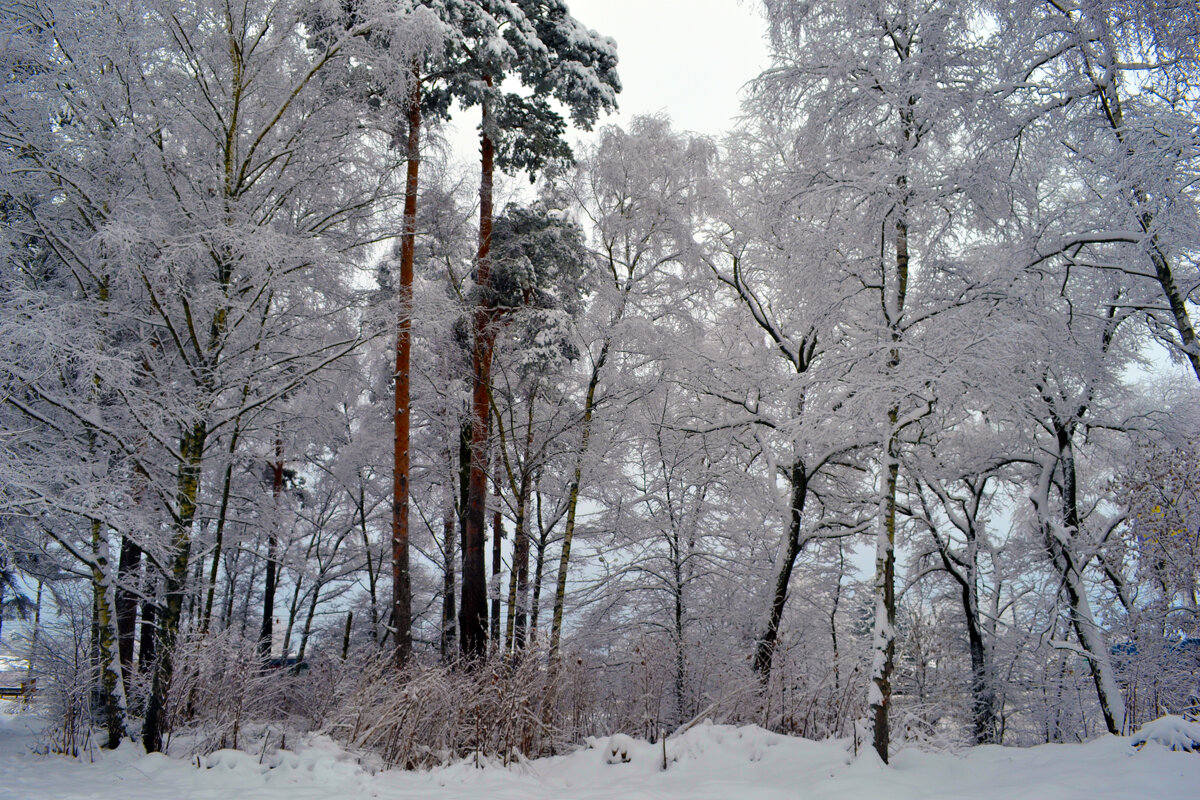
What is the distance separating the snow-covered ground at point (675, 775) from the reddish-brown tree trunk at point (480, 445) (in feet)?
16.3

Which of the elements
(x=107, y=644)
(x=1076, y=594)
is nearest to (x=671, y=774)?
(x=107, y=644)

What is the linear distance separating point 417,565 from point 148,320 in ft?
45.8

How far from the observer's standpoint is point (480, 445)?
37.9 ft

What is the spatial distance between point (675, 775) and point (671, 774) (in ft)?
0.18

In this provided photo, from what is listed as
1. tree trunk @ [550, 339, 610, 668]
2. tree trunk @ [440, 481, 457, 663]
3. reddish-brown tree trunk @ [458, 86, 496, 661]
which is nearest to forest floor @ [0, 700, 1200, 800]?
tree trunk @ [550, 339, 610, 668]

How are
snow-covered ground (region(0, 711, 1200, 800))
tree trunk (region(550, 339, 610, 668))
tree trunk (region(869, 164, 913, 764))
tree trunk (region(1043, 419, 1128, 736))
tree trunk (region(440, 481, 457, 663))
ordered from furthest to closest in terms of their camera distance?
tree trunk (region(440, 481, 457, 663))
tree trunk (region(550, 339, 610, 668))
tree trunk (region(1043, 419, 1128, 736))
tree trunk (region(869, 164, 913, 764))
snow-covered ground (region(0, 711, 1200, 800))

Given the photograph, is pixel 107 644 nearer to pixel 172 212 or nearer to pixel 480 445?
pixel 172 212

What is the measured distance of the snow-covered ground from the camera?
15.0ft

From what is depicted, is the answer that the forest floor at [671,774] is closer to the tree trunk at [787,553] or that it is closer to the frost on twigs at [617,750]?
the frost on twigs at [617,750]

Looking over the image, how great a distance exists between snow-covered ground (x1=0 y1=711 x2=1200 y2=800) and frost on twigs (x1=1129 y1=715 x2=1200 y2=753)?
100 mm

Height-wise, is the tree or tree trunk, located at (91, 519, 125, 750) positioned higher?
the tree

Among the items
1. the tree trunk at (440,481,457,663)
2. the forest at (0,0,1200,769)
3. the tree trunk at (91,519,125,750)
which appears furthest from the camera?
the tree trunk at (440,481,457,663)

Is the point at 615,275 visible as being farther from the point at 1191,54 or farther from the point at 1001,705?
the point at 1001,705

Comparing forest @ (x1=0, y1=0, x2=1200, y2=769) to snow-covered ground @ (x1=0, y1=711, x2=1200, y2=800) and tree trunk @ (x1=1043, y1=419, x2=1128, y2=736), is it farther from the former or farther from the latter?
snow-covered ground @ (x1=0, y1=711, x2=1200, y2=800)
